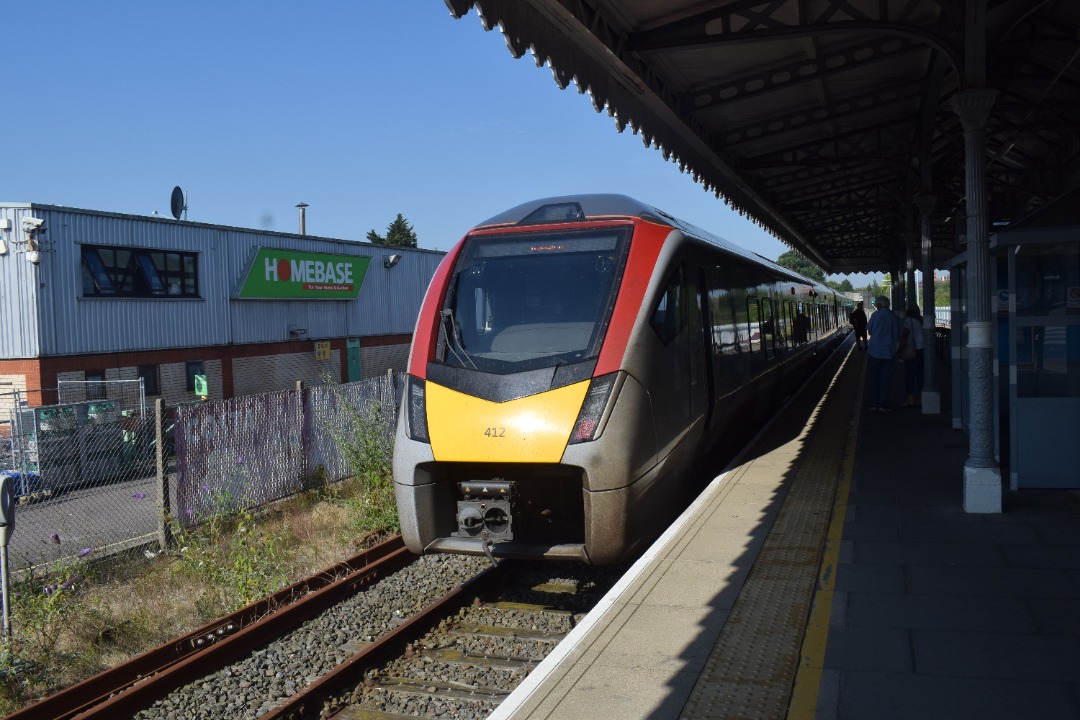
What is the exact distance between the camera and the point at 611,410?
5.88 metres

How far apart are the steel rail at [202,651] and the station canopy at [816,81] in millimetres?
4459

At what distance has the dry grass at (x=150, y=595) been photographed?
6.14 meters

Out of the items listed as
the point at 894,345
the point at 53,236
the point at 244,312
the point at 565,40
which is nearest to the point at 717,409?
the point at 565,40

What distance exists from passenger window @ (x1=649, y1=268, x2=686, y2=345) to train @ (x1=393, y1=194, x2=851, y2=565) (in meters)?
0.02

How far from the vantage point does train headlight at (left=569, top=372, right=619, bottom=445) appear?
5.80m

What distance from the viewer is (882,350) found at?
520 inches

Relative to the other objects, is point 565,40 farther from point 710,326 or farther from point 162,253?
point 162,253

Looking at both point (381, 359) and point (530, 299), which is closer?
point (530, 299)

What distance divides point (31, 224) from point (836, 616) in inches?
736

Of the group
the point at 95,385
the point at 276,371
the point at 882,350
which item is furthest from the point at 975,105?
the point at 276,371

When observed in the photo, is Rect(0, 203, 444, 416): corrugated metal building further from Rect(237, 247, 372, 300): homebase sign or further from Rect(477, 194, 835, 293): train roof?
Rect(477, 194, 835, 293): train roof

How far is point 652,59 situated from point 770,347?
4.28 meters

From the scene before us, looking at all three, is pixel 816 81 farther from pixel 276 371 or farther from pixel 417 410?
pixel 276 371

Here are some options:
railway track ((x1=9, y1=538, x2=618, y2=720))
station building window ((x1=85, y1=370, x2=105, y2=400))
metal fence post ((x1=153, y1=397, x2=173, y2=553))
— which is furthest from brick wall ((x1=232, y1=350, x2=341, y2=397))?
railway track ((x1=9, y1=538, x2=618, y2=720))
